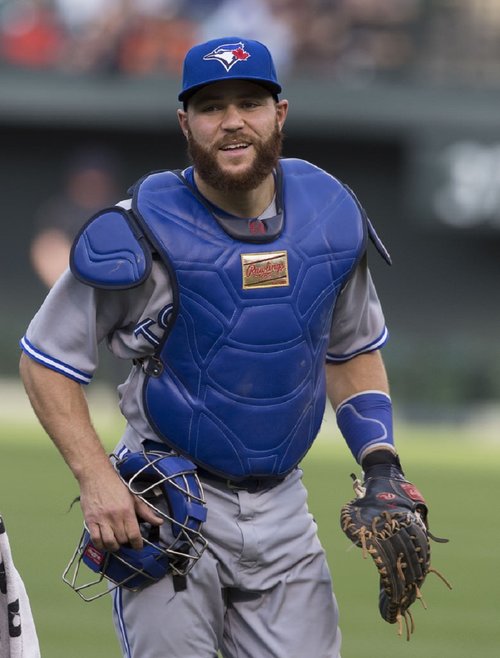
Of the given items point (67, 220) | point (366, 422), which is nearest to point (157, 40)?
point (67, 220)

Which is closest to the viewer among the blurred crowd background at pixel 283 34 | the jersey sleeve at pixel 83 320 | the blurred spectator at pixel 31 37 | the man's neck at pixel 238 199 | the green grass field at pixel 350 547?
the jersey sleeve at pixel 83 320

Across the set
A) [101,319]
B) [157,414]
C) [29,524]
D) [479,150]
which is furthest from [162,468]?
[479,150]

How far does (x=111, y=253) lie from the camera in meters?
4.40

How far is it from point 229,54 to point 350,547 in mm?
1470

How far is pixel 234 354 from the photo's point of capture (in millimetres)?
4527

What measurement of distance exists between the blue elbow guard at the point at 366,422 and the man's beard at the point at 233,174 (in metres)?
0.81

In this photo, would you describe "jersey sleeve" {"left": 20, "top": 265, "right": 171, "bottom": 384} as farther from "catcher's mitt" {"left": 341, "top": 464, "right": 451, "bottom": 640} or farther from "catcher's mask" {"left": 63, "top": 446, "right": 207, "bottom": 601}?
"catcher's mitt" {"left": 341, "top": 464, "right": 451, "bottom": 640}

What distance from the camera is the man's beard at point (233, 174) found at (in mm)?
4500

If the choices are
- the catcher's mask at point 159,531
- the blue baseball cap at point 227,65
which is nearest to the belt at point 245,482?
the catcher's mask at point 159,531

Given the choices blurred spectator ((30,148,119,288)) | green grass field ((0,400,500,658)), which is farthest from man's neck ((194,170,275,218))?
blurred spectator ((30,148,119,288))

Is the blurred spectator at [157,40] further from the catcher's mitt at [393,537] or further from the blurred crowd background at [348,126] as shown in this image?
the catcher's mitt at [393,537]

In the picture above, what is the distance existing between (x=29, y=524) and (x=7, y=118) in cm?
1199

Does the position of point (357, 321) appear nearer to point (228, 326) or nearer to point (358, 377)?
point (358, 377)

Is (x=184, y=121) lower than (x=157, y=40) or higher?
lower
